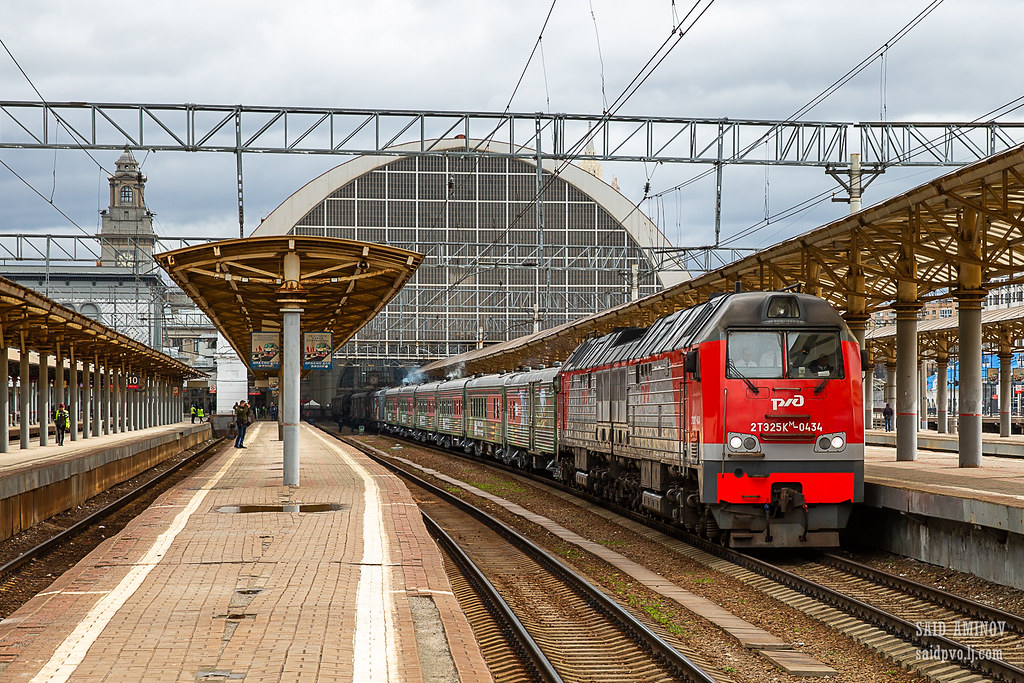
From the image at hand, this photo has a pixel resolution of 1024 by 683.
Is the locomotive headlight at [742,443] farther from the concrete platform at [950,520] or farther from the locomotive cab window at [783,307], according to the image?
the concrete platform at [950,520]

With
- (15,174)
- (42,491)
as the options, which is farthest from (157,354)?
(42,491)

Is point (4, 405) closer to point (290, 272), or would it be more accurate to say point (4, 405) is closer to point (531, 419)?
point (290, 272)

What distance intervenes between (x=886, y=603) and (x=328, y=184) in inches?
2770

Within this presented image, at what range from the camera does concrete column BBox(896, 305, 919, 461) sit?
22.8 meters

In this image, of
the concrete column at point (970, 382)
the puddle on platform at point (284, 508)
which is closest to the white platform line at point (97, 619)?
the puddle on platform at point (284, 508)

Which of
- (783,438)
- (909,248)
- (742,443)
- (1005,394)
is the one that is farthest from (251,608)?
(1005,394)

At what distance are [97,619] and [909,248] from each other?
15248mm

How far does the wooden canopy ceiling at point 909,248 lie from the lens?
52.3 feet

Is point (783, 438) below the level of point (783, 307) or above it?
below

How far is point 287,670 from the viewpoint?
23.1 ft

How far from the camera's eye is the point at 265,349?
2672 cm

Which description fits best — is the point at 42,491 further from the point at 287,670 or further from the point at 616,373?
the point at 287,670

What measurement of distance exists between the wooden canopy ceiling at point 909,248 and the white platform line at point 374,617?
9.39 meters

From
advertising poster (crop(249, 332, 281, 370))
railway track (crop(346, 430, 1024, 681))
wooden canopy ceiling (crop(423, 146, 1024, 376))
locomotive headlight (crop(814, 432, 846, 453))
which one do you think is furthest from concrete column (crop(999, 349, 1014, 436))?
railway track (crop(346, 430, 1024, 681))
